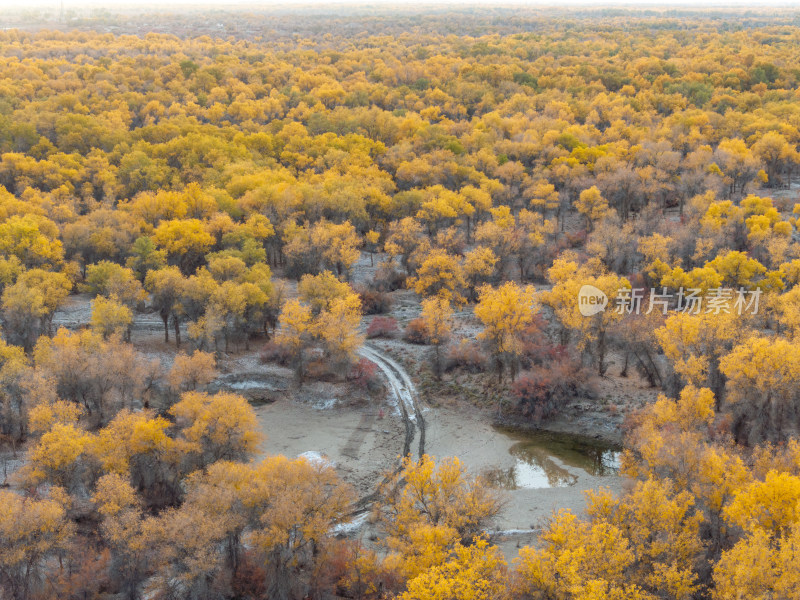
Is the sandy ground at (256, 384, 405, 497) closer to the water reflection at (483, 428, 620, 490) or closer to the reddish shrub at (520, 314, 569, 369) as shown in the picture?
the water reflection at (483, 428, 620, 490)

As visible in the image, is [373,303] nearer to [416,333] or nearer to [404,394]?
[416,333]

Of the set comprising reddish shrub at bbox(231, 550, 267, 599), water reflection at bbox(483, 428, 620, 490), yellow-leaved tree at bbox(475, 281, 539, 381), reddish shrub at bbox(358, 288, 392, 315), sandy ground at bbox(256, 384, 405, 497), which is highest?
yellow-leaved tree at bbox(475, 281, 539, 381)

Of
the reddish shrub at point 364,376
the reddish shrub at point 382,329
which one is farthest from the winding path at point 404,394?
the reddish shrub at point 382,329

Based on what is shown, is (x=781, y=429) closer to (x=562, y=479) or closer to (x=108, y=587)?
(x=562, y=479)

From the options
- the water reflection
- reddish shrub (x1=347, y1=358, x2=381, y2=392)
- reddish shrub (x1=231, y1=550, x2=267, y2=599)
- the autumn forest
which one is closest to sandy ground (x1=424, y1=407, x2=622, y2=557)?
the autumn forest

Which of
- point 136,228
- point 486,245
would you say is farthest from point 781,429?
point 136,228

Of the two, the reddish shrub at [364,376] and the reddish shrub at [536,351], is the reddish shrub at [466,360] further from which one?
the reddish shrub at [364,376]
